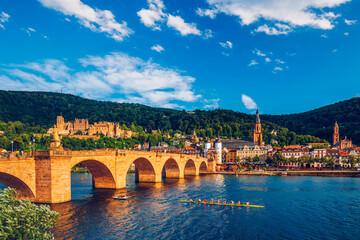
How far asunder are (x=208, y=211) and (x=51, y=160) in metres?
26.9

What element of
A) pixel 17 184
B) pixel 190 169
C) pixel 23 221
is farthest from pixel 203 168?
pixel 23 221

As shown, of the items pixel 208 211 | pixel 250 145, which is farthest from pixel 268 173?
pixel 208 211

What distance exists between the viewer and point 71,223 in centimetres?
3616

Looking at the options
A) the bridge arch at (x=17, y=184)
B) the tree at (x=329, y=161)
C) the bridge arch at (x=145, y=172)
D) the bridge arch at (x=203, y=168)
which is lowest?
the bridge arch at (x=203, y=168)

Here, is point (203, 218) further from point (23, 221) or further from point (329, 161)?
point (329, 161)

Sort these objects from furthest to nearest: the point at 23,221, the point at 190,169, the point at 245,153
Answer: the point at 245,153 < the point at 190,169 < the point at 23,221

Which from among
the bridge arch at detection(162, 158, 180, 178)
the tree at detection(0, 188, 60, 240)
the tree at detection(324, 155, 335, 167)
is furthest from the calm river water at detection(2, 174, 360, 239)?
the tree at detection(324, 155, 335, 167)

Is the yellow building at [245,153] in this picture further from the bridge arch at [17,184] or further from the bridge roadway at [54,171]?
the bridge arch at [17,184]

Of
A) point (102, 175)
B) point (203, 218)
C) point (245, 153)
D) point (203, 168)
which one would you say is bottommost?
point (203, 168)

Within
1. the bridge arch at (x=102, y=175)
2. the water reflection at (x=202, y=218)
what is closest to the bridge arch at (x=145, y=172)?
the bridge arch at (x=102, y=175)

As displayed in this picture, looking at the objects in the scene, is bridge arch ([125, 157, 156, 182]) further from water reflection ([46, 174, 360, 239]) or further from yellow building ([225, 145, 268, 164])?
yellow building ([225, 145, 268, 164])

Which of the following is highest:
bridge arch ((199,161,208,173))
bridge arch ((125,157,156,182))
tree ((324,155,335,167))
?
bridge arch ((125,157,156,182))

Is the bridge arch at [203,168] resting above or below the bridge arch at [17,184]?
below

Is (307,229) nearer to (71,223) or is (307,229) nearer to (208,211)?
(208,211)
